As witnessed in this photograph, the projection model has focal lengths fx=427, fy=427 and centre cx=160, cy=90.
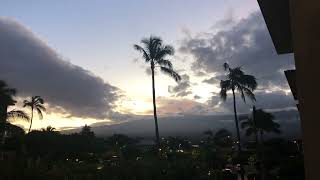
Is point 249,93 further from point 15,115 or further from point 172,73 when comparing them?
point 15,115

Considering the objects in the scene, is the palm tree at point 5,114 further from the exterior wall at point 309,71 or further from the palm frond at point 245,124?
the palm frond at point 245,124

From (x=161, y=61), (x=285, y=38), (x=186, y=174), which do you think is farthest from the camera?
(x=161, y=61)

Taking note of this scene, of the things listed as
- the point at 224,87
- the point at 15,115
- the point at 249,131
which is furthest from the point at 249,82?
the point at 15,115

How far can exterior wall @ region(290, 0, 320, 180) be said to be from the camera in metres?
5.07

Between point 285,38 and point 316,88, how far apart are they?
5.95m

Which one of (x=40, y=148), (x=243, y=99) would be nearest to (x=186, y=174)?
(x=243, y=99)

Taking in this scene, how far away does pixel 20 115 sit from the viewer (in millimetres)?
33312

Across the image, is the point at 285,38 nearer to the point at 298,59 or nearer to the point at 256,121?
the point at 298,59

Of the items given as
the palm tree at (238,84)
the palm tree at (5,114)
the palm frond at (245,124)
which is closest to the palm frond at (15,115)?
the palm tree at (5,114)

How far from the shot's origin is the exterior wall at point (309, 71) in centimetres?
507

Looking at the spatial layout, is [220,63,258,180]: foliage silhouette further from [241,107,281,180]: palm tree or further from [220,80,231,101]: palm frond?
[241,107,281,180]: palm tree

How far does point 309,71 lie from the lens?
521 centimetres

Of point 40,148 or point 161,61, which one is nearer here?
point 161,61

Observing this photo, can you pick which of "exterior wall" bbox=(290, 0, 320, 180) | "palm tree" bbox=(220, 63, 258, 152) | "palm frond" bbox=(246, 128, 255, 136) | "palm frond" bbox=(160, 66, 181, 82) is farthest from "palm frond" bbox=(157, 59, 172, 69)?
"exterior wall" bbox=(290, 0, 320, 180)
